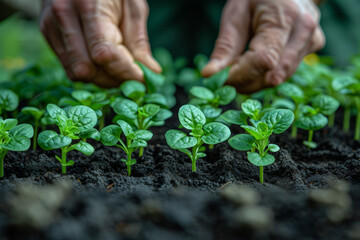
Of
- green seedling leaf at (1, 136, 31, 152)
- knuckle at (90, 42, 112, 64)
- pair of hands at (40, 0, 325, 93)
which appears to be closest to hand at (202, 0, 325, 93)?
pair of hands at (40, 0, 325, 93)

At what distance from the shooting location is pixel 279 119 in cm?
135

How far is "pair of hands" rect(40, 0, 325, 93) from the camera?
1815 millimetres

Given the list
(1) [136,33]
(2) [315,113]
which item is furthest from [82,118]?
(2) [315,113]

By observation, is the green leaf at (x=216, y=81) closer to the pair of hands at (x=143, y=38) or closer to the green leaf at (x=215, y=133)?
the pair of hands at (x=143, y=38)

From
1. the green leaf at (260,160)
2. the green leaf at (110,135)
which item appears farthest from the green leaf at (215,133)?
the green leaf at (110,135)

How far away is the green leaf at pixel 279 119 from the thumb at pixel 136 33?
84 cm

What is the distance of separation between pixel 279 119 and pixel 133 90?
2.41 ft

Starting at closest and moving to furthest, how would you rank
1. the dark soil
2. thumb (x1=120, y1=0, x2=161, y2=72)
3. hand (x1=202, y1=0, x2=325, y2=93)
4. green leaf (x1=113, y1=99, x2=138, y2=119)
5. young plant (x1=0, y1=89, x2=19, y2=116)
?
1. the dark soil
2. green leaf (x1=113, y1=99, x2=138, y2=119)
3. young plant (x1=0, y1=89, x2=19, y2=116)
4. hand (x1=202, y1=0, x2=325, y2=93)
5. thumb (x1=120, y1=0, x2=161, y2=72)

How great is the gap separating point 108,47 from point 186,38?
2254 mm

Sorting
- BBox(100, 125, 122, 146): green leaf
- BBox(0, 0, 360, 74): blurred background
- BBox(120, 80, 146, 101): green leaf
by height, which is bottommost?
BBox(0, 0, 360, 74): blurred background

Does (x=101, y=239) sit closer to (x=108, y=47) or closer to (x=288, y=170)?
(x=288, y=170)

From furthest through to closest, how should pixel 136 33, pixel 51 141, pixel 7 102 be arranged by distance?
pixel 136 33, pixel 7 102, pixel 51 141

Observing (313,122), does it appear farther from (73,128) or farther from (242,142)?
(73,128)

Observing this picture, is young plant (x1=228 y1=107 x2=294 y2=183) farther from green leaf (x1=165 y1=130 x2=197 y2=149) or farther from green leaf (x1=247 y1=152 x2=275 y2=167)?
green leaf (x1=165 y1=130 x2=197 y2=149)
